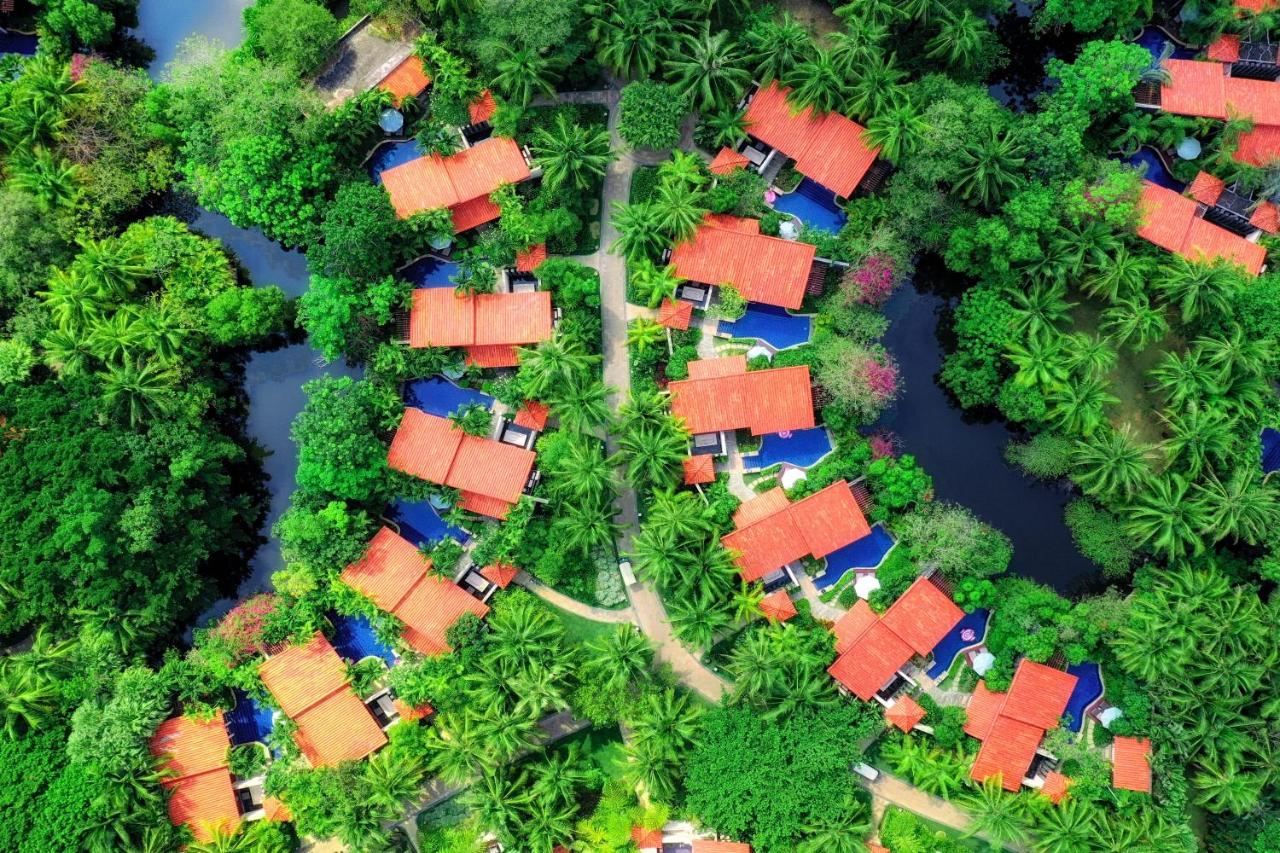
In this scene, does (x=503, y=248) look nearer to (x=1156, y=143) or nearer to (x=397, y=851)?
(x=397, y=851)

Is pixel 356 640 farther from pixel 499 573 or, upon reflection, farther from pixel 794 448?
pixel 794 448

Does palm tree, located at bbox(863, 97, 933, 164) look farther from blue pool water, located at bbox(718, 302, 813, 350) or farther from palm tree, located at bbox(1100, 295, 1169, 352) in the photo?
palm tree, located at bbox(1100, 295, 1169, 352)

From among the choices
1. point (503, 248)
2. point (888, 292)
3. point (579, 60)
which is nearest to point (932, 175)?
point (888, 292)

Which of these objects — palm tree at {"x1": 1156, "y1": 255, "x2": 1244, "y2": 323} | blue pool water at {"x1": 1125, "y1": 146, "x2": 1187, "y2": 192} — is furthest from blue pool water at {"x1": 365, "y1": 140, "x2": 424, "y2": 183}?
palm tree at {"x1": 1156, "y1": 255, "x2": 1244, "y2": 323}

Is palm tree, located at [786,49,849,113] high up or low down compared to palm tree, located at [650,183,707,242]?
up

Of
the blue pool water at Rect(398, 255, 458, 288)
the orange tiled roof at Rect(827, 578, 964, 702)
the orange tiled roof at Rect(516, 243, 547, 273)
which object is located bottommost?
the orange tiled roof at Rect(827, 578, 964, 702)
